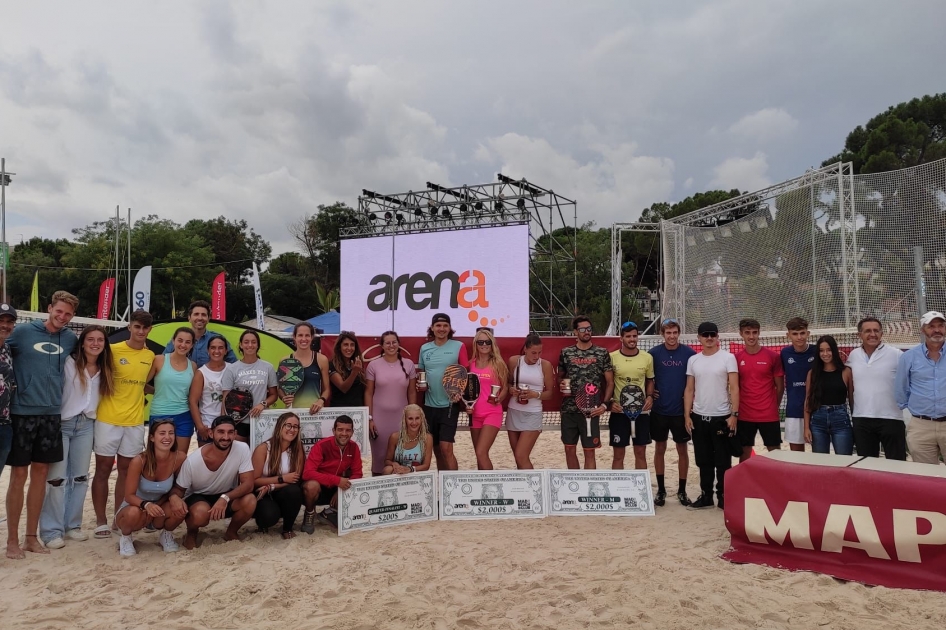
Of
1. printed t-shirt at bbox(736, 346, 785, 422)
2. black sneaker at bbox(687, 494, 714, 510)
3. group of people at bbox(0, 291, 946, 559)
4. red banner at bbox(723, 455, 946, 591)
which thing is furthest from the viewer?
black sneaker at bbox(687, 494, 714, 510)

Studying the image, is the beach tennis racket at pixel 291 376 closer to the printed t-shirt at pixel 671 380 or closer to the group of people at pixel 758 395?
the group of people at pixel 758 395

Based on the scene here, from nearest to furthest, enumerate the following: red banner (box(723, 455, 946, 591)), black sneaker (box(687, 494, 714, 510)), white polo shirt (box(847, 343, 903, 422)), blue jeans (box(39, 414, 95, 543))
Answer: red banner (box(723, 455, 946, 591))
blue jeans (box(39, 414, 95, 543))
white polo shirt (box(847, 343, 903, 422))
black sneaker (box(687, 494, 714, 510))

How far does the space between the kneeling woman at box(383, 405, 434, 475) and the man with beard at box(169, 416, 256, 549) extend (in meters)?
1.09

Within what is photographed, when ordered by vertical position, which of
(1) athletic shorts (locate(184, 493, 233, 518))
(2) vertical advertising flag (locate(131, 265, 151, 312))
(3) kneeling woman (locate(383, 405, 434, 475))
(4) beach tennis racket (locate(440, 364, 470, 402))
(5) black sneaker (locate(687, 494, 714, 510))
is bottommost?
(5) black sneaker (locate(687, 494, 714, 510))

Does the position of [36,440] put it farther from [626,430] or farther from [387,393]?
[626,430]

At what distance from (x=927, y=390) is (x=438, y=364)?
354 centimetres

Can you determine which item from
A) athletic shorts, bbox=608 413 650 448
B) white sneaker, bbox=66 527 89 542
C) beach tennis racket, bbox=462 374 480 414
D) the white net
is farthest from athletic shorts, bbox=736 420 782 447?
white sneaker, bbox=66 527 89 542

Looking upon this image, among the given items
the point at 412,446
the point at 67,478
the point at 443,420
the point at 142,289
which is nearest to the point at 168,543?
the point at 67,478

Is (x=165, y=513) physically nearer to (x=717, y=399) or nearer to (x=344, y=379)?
(x=344, y=379)

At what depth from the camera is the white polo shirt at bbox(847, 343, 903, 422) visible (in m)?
4.38

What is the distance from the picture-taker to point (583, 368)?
16.8 ft

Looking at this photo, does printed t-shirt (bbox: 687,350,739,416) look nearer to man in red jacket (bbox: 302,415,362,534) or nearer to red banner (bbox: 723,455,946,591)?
red banner (bbox: 723,455,946,591)

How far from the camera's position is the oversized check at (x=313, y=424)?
477 cm

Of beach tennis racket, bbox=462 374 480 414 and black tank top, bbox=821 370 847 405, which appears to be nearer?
black tank top, bbox=821 370 847 405
